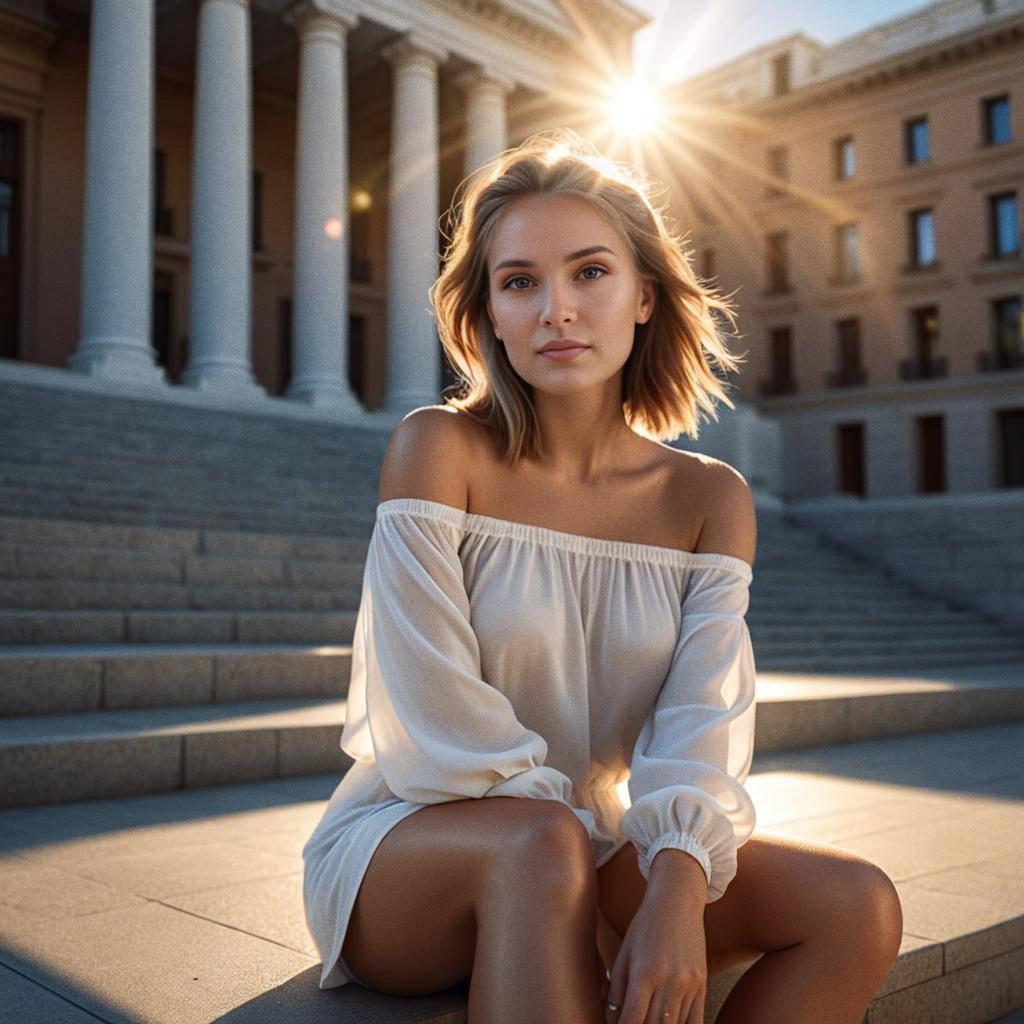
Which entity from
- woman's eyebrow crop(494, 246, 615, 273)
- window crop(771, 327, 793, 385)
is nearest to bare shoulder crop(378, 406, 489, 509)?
woman's eyebrow crop(494, 246, 615, 273)

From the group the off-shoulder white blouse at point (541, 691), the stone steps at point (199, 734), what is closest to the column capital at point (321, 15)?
the stone steps at point (199, 734)

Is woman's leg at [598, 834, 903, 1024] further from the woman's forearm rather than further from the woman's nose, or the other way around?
the woman's nose

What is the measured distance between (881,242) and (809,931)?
131 ft

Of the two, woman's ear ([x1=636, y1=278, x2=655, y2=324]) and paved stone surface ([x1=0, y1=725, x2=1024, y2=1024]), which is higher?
woman's ear ([x1=636, y1=278, x2=655, y2=324])

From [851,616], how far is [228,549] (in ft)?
26.2

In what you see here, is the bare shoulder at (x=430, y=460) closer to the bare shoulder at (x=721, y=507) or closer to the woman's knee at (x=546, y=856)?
the bare shoulder at (x=721, y=507)

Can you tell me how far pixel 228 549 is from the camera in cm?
945

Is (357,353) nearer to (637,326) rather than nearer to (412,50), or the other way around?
(412,50)

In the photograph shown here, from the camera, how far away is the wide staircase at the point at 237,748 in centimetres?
271

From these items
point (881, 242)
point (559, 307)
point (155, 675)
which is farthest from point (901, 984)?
point (881, 242)

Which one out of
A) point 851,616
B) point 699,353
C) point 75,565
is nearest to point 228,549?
point 75,565

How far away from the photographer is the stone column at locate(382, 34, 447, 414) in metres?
24.7

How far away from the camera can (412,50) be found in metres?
24.7

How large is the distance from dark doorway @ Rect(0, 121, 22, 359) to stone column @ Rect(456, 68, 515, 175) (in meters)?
9.84
